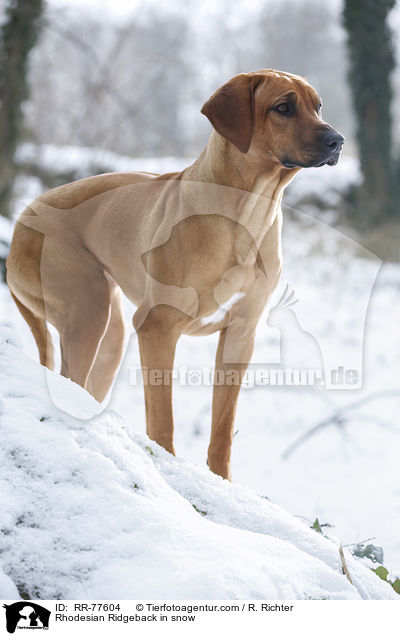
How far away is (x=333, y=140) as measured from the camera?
1771mm

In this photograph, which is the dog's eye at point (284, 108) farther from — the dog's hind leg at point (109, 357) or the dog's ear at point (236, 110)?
the dog's hind leg at point (109, 357)

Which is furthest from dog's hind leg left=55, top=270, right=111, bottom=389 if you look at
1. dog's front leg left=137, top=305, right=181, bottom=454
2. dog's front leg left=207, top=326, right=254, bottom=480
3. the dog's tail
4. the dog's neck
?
the dog's neck

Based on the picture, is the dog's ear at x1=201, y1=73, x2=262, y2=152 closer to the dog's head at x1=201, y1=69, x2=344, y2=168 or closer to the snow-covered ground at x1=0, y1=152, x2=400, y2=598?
the dog's head at x1=201, y1=69, x2=344, y2=168

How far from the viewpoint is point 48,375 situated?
5.30 feet

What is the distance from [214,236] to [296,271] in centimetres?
447

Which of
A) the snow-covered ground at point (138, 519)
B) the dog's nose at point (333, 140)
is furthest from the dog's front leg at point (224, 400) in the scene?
the dog's nose at point (333, 140)

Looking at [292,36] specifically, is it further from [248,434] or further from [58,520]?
[58,520]

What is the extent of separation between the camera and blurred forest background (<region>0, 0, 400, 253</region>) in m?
6.31

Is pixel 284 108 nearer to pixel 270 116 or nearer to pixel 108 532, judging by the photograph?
pixel 270 116

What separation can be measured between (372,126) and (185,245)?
8.66m

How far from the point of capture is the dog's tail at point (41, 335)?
8.02 feet

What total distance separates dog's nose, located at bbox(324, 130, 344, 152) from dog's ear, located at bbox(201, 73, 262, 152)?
0.26m

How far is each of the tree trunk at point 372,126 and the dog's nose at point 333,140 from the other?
7674 mm
